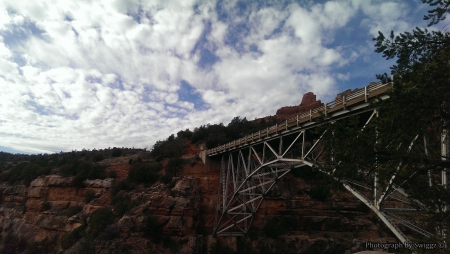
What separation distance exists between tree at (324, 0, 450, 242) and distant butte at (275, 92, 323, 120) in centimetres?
5466

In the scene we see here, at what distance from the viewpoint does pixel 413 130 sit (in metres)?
5.78

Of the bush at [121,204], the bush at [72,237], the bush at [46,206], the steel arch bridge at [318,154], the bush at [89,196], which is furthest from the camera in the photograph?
the bush at [46,206]

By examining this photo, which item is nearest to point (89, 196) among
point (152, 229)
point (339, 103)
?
point (152, 229)

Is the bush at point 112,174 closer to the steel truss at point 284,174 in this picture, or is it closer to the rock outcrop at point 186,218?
the rock outcrop at point 186,218

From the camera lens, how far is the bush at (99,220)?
833 inches

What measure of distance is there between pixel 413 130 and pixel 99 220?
2337 cm

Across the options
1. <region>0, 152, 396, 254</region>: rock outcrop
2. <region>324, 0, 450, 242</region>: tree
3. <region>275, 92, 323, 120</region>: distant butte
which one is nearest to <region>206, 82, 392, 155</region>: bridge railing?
<region>324, 0, 450, 242</region>: tree

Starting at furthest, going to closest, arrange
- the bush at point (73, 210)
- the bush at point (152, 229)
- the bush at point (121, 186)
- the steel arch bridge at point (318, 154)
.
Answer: the bush at point (121, 186)
the bush at point (73, 210)
the bush at point (152, 229)
the steel arch bridge at point (318, 154)

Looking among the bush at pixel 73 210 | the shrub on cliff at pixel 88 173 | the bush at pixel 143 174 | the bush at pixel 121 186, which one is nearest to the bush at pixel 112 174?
the shrub on cliff at pixel 88 173

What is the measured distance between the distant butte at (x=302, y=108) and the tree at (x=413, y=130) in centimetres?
5466

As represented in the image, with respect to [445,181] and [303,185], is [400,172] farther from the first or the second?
[303,185]

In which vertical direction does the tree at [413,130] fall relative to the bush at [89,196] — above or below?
above

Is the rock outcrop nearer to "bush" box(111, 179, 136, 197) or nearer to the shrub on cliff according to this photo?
"bush" box(111, 179, 136, 197)

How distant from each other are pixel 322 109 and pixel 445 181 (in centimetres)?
693
